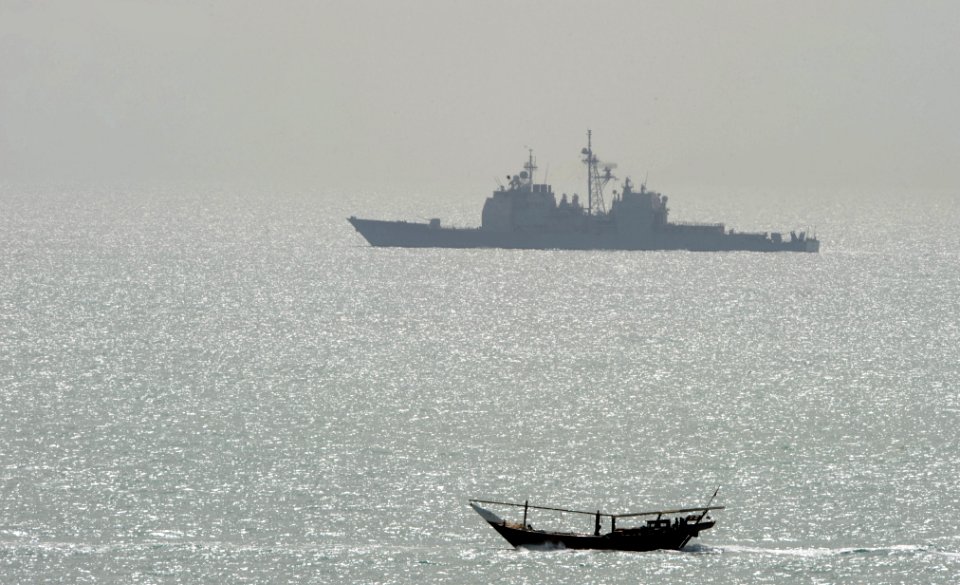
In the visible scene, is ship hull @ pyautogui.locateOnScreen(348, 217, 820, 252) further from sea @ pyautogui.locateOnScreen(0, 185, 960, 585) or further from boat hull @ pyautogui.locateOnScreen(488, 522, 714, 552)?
boat hull @ pyautogui.locateOnScreen(488, 522, 714, 552)

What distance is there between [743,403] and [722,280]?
84696mm

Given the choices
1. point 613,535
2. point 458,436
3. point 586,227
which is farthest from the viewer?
point 586,227

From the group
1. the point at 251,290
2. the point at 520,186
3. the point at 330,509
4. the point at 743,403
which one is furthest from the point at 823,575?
the point at 520,186

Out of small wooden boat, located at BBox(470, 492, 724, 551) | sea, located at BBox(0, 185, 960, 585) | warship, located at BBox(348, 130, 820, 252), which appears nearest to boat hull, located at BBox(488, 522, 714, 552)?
small wooden boat, located at BBox(470, 492, 724, 551)

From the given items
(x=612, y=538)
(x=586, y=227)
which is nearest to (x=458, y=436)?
(x=612, y=538)

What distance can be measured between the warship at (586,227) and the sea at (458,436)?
172 ft

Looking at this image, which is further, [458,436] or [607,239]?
[607,239]

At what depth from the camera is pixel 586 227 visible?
192250 millimetres

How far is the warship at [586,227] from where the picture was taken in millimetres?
187750

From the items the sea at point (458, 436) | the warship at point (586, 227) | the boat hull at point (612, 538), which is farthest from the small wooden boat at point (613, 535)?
the warship at point (586, 227)

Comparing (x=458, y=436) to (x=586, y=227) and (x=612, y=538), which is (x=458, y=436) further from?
(x=586, y=227)

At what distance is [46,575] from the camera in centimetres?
4684

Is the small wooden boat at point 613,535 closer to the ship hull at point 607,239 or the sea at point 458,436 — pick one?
the sea at point 458,436

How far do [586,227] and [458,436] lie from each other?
125 metres
